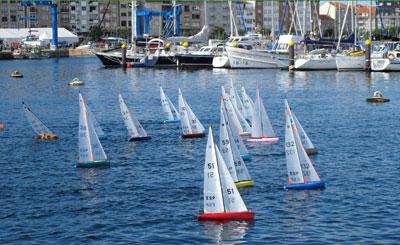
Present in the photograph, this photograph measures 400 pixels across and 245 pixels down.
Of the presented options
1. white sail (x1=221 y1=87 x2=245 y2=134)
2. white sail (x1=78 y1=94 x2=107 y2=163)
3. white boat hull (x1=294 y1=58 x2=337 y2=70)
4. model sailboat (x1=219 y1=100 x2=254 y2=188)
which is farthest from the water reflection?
white boat hull (x1=294 y1=58 x2=337 y2=70)

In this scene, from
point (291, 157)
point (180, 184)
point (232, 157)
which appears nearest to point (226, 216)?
point (232, 157)

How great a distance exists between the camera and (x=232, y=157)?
4291 centimetres

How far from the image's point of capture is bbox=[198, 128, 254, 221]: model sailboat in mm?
36219

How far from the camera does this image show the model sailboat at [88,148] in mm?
50875

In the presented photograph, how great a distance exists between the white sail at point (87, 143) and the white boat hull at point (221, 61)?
317ft

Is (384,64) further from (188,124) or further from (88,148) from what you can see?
(88,148)

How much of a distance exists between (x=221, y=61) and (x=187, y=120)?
85742 millimetres

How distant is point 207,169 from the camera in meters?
36.3

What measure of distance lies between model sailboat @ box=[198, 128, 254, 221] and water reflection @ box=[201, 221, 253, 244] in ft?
1.13

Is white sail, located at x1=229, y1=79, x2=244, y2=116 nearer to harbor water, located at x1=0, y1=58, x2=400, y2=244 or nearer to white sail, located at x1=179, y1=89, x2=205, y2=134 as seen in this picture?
harbor water, located at x1=0, y1=58, x2=400, y2=244

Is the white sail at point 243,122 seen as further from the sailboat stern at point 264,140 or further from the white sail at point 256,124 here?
the white sail at point 256,124

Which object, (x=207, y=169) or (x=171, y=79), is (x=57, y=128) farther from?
(x=171, y=79)

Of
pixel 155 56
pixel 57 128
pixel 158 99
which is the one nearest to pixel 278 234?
pixel 57 128

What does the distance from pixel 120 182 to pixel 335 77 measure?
8179 cm
